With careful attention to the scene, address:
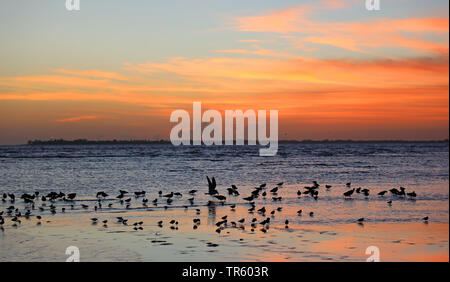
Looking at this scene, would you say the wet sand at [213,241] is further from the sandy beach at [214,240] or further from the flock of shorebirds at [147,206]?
the flock of shorebirds at [147,206]

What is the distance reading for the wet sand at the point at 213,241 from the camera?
468 inches

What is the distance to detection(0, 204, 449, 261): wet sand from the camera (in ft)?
39.0

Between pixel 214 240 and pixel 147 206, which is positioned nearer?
pixel 214 240

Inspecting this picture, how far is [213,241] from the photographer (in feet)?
44.5

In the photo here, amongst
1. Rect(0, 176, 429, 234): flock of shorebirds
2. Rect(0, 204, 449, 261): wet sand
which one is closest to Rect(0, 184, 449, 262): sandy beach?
Rect(0, 204, 449, 261): wet sand

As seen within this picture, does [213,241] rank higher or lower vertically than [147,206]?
higher

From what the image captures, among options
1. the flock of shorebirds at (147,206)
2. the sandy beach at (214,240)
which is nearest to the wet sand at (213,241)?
the sandy beach at (214,240)

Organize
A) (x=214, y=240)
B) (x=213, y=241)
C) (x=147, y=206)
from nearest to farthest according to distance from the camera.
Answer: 1. (x=213, y=241)
2. (x=214, y=240)
3. (x=147, y=206)

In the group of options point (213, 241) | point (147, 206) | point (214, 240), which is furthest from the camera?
point (147, 206)

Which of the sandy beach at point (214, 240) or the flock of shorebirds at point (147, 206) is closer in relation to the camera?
the sandy beach at point (214, 240)

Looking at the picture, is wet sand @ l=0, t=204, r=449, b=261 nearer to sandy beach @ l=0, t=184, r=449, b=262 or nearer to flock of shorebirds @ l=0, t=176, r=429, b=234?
sandy beach @ l=0, t=184, r=449, b=262

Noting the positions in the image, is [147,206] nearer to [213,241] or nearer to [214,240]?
[214,240]

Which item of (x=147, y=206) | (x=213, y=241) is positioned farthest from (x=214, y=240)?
(x=147, y=206)
